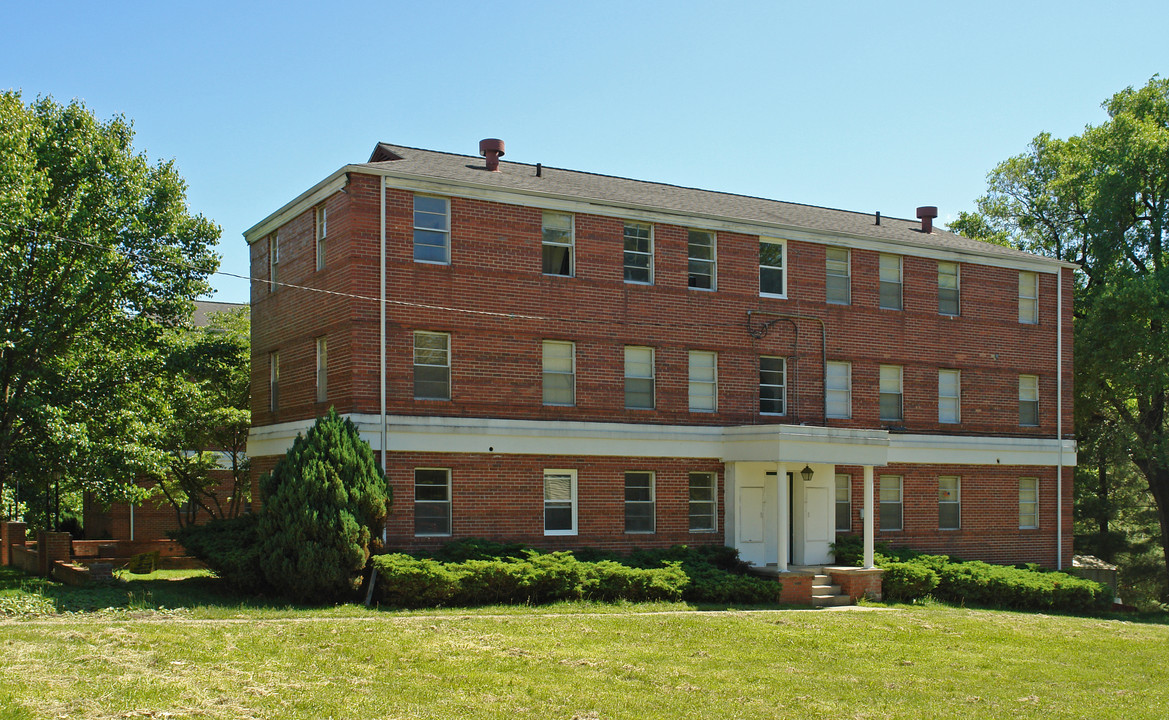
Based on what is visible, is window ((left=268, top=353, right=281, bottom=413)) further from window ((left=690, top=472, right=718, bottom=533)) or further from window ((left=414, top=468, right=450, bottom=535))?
window ((left=690, top=472, right=718, bottom=533))

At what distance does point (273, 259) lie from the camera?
27281 mm

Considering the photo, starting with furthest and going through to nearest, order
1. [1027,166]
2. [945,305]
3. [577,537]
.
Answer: [1027,166]
[945,305]
[577,537]

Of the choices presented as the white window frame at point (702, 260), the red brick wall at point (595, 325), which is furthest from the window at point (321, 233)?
the white window frame at point (702, 260)

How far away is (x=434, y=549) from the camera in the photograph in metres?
22.8

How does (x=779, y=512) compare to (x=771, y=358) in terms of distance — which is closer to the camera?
(x=779, y=512)

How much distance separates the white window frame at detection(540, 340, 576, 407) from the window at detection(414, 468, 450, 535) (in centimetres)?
307

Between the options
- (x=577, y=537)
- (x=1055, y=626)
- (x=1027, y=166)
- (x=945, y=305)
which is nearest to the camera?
(x=1055, y=626)

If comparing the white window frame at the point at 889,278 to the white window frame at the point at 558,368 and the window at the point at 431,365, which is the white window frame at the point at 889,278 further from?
the window at the point at 431,365

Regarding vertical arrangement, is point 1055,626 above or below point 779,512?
below

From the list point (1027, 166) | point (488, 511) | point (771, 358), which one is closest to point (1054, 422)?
point (771, 358)

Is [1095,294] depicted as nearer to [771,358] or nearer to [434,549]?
[771,358]

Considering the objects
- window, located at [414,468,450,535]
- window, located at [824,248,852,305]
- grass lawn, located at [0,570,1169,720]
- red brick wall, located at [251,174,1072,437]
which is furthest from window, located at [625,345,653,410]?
grass lawn, located at [0,570,1169,720]

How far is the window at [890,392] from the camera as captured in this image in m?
29.0

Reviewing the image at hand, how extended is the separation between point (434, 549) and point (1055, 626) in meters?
12.9
